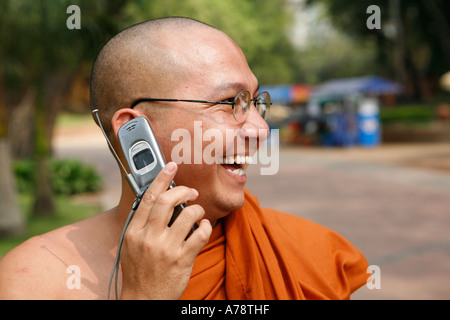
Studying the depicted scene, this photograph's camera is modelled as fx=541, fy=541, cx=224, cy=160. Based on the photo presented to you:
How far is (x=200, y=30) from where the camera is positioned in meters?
1.60

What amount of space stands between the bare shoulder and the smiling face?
1.07 ft

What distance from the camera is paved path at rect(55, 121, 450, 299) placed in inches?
235

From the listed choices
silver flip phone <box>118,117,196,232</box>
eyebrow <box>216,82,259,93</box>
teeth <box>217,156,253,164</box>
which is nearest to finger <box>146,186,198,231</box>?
silver flip phone <box>118,117,196,232</box>

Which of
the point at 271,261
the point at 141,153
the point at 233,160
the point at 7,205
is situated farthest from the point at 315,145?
the point at 141,153

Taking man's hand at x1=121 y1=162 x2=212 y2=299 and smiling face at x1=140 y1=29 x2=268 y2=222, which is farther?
smiling face at x1=140 y1=29 x2=268 y2=222

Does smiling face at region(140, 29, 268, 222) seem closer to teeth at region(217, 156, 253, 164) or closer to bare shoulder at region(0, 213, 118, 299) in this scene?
teeth at region(217, 156, 253, 164)

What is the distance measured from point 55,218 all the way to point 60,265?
25.0ft

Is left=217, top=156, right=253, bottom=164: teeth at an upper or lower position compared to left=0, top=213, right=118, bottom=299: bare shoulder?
upper

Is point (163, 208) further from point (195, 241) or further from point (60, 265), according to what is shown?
point (60, 265)

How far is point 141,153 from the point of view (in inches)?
57.8

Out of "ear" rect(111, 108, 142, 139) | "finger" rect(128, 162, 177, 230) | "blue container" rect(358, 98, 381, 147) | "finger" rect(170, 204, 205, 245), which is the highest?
"blue container" rect(358, 98, 381, 147)

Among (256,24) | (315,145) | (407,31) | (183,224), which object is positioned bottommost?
(183,224)

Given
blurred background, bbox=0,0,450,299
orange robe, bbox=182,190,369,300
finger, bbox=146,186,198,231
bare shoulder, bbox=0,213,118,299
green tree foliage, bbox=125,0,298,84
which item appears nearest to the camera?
finger, bbox=146,186,198,231

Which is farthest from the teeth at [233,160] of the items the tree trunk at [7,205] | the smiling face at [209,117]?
the tree trunk at [7,205]
